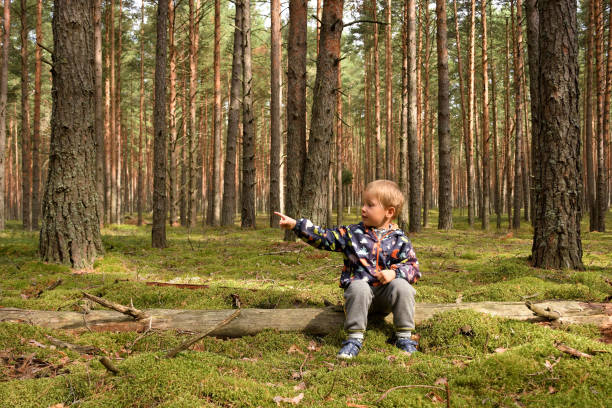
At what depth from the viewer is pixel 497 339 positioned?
3.27 metres

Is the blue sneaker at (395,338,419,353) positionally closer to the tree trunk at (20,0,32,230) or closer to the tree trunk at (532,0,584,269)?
the tree trunk at (532,0,584,269)

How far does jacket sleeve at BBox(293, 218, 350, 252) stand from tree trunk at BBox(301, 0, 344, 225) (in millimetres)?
4416

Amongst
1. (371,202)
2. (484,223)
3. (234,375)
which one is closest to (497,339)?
(371,202)

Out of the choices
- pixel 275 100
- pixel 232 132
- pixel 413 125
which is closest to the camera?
pixel 413 125

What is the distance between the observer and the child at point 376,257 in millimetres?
3369

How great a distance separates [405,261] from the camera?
3656 millimetres

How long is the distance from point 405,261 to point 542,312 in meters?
1.24

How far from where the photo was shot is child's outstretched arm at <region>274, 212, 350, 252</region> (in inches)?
141

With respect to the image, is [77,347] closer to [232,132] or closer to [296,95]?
[296,95]

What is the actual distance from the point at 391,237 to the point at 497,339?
124 centimetres

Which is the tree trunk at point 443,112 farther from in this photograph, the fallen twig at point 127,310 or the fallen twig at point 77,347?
the fallen twig at point 77,347

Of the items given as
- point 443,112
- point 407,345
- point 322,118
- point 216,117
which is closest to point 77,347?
point 407,345

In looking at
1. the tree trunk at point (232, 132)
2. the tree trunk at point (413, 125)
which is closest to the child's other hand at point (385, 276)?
the tree trunk at point (413, 125)

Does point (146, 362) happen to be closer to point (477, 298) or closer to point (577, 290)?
point (477, 298)
